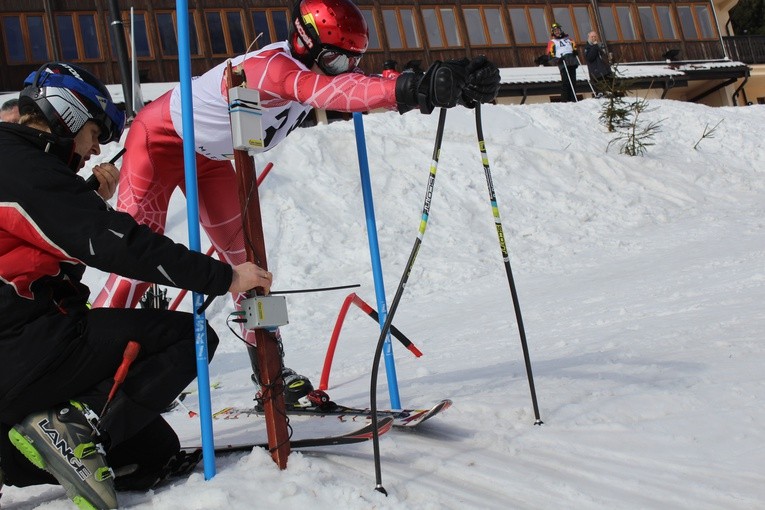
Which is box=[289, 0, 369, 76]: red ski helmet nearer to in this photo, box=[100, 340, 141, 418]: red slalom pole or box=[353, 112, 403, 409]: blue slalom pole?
box=[353, 112, 403, 409]: blue slalom pole

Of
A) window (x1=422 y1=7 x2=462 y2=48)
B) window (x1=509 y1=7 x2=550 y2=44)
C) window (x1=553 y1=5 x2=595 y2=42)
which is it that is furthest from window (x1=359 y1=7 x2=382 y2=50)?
window (x1=553 y1=5 x2=595 y2=42)

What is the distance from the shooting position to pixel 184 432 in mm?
4359

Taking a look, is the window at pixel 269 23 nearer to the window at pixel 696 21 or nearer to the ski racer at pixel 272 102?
the window at pixel 696 21

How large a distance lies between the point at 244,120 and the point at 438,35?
22.1m

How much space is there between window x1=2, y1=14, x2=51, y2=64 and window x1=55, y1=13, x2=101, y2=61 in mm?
392

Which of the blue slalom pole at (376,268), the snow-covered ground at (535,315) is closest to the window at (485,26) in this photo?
the snow-covered ground at (535,315)

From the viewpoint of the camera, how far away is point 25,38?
19.3 m

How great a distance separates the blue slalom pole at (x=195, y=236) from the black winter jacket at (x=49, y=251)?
0.74 feet

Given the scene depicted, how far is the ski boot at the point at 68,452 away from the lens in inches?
102

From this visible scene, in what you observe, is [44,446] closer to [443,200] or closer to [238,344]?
[238,344]

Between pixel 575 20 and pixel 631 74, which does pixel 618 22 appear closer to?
pixel 575 20

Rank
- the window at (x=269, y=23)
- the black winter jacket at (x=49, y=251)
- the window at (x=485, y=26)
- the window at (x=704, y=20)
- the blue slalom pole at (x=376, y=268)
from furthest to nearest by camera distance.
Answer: the window at (x=704, y=20)
the window at (x=485, y=26)
the window at (x=269, y=23)
the blue slalom pole at (x=376, y=268)
the black winter jacket at (x=49, y=251)

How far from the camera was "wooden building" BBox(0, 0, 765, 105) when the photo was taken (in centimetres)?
1958

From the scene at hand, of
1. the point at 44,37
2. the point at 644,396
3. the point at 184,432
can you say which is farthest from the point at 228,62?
the point at 44,37
